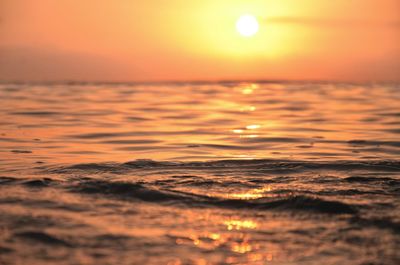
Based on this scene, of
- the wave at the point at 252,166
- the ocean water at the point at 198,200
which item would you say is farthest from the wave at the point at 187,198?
the wave at the point at 252,166

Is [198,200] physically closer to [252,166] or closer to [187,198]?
[187,198]

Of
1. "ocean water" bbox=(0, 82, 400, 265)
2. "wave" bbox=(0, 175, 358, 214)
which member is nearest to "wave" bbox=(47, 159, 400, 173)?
"ocean water" bbox=(0, 82, 400, 265)

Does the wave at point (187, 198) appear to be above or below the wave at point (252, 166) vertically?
below

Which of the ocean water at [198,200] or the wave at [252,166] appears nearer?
→ the ocean water at [198,200]

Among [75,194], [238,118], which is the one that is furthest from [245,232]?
[238,118]

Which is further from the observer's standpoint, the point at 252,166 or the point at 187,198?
the point at 252,166

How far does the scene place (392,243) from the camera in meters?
5.08

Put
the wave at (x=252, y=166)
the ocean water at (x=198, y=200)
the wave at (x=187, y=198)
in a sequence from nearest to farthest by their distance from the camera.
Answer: the ocean water at (x=198, y=200) < the wave at (x=187, y=198) < the wave at (x=252, y=166)

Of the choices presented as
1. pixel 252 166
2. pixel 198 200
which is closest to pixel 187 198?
pixel 198 200

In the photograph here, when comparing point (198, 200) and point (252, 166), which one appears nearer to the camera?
point (198, 200)

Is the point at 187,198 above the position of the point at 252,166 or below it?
below

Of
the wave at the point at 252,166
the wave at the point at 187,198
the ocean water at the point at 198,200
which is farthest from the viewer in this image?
the wave at the point at 252,166

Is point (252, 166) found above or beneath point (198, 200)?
above

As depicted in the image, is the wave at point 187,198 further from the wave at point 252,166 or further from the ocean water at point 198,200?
the wave at point 252,166
